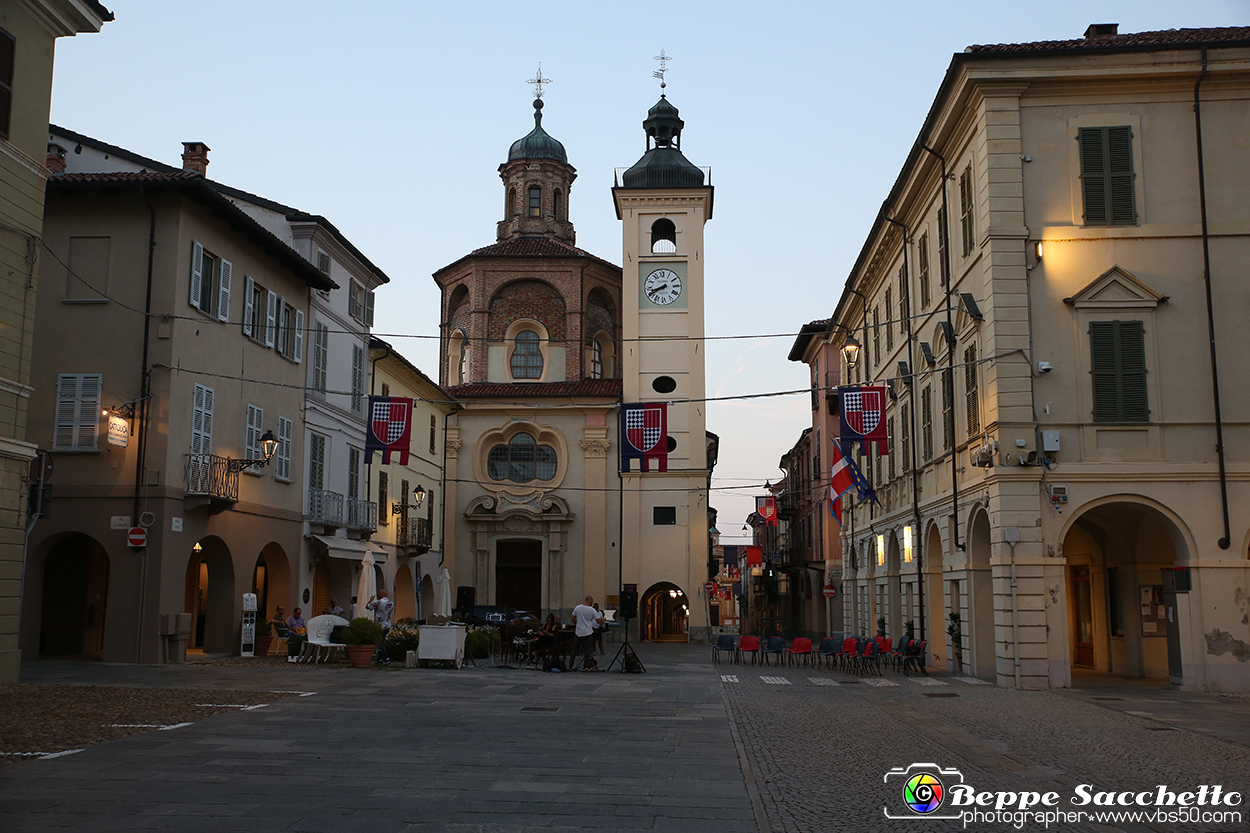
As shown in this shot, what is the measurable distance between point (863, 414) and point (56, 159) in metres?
19.3

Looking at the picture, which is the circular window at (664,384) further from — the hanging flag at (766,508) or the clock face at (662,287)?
the hanging flag at (766,508)

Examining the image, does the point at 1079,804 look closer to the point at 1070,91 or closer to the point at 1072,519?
the point at 1072,519

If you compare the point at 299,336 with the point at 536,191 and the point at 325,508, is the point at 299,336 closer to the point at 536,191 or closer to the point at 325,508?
the point at 325,508

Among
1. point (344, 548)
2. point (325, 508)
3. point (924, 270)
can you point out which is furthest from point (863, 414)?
point (325, 508)

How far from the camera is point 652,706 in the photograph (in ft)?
53.4

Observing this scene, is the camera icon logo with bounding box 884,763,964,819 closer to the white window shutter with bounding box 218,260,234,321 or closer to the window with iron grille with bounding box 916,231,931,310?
the window with iron grille with bounding box 916,231,931,310

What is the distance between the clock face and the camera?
47625mm

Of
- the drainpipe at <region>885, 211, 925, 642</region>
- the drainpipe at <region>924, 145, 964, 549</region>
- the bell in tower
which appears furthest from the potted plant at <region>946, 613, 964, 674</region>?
the bell in tower

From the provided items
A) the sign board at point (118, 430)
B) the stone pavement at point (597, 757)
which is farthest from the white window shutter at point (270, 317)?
the stone pavement at point (597, 757)

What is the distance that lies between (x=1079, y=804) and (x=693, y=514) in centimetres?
3674

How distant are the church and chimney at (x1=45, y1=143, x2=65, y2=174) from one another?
23095 mm

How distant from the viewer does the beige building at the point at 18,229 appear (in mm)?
16969

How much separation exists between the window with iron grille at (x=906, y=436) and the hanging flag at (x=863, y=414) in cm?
593

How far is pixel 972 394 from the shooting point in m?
22.0
